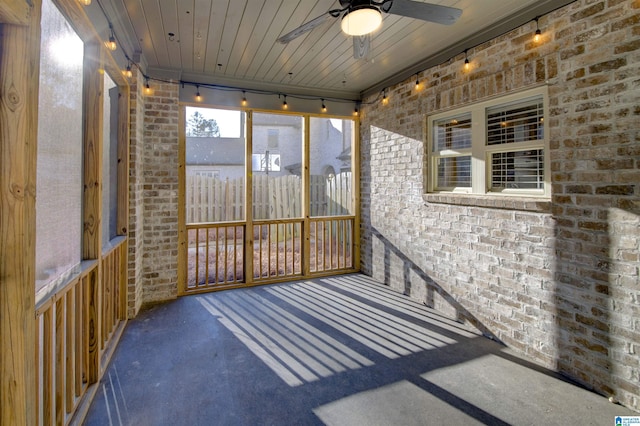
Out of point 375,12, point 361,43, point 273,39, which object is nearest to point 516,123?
A: point 361,43

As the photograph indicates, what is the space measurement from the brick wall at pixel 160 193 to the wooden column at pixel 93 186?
1.66 m

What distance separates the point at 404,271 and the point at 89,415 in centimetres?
338

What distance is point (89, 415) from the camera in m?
2.02

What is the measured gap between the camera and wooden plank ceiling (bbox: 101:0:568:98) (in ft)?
8.64

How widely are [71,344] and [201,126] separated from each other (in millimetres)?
3896

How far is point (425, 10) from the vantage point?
213 centimetres

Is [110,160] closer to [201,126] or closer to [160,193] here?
[160,193]

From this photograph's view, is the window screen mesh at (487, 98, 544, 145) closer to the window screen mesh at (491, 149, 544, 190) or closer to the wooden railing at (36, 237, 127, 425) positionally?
the window screen mesh at (491, 149, 544, 190)

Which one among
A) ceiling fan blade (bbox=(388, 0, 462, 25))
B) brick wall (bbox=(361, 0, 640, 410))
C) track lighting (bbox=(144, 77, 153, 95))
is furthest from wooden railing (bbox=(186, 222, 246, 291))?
ceiling fan blade (bbox=(388, 0, 462, 25))

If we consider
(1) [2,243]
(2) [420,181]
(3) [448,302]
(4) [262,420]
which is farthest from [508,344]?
(1) [2,243]

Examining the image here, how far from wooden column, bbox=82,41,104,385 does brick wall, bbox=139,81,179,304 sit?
5.45ft

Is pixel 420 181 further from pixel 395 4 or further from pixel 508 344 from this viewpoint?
pixel 395 4

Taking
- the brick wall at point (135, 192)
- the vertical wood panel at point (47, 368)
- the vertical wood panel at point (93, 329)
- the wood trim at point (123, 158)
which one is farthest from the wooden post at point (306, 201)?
the vertical wood panel at point (47, 368)

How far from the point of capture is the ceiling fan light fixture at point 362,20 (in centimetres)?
201
